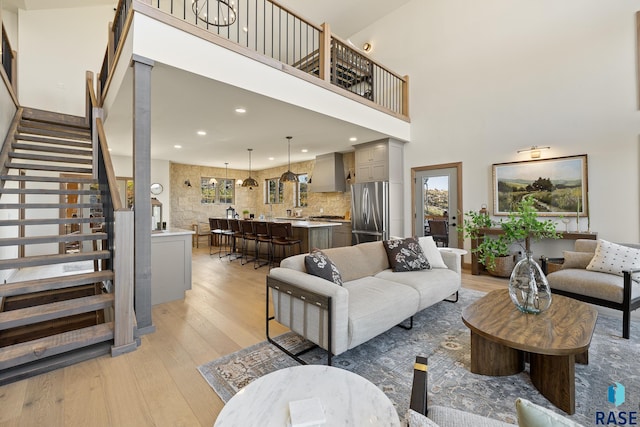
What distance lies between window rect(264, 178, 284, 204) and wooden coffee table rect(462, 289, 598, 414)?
27.8 ft

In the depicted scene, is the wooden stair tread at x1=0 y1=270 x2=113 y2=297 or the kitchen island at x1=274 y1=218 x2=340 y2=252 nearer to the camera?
the wooden stair tread at x1=0 y1=270 x2=113 y2=297

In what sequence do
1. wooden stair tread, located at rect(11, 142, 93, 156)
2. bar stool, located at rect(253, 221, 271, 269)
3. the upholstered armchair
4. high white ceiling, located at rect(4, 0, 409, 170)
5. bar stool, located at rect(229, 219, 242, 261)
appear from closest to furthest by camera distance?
the upholstered armchair
high white ceiling, located at rect(4, 0, 409, 170)
wooden stair tread, located at rect(11, 142, 93, 156)
bar stool, located at rect(253, 221, 271, 269)
bar stool, located at rect(229, 219, 242, 261)

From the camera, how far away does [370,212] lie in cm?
609

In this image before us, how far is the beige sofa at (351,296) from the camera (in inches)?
79.1

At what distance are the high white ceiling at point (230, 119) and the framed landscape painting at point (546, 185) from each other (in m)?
2.38

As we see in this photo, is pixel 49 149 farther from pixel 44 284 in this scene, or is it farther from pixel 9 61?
pixel 44 284

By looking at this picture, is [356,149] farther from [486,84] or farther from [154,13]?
[154,13]

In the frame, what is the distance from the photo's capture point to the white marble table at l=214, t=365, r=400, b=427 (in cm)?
106

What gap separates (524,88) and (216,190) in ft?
29.9

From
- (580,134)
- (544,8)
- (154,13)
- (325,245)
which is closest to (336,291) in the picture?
(154,13)

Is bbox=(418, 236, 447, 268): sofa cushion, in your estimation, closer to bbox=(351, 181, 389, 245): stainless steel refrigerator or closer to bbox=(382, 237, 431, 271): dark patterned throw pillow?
bbox=(382, 237, 431, 271): dark patterned throw pillow

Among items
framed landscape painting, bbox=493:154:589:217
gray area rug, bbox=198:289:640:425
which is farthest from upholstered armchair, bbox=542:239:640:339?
framed landscape painting, bbox=493:154:589:217

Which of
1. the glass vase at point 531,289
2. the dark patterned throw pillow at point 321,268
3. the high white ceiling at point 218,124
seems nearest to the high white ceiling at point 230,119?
the high white ceiling at point 218,124

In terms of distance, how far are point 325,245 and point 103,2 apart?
22.8 feet
